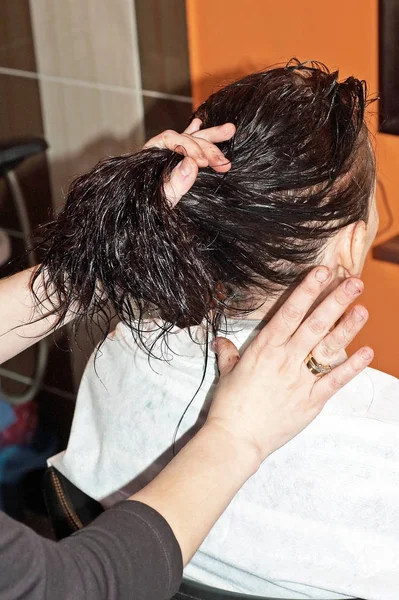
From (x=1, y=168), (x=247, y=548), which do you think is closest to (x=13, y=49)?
(x=1, y=168)

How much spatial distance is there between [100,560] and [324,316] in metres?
0.39

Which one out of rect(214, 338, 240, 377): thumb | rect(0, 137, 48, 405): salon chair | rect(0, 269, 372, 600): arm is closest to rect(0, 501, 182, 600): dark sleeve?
rect(0, 269, 372, 600): arm

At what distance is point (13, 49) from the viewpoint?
2.54m

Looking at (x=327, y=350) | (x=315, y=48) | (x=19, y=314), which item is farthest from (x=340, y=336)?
(x=315, y=48)

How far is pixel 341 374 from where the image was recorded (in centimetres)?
107

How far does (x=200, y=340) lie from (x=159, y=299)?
0.22m

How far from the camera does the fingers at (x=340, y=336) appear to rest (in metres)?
1.04

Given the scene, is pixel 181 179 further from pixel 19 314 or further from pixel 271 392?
pixel 19 314

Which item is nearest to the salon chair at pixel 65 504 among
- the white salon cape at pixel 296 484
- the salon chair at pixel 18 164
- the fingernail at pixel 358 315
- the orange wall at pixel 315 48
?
the white salon cape at pixel 296 484

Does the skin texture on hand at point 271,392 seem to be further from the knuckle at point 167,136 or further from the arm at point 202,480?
the knuckle at point 167,136

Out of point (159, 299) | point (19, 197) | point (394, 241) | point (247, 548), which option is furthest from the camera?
point (19, 197)

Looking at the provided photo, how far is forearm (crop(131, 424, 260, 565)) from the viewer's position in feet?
3.20

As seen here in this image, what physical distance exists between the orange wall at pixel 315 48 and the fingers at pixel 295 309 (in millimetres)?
759

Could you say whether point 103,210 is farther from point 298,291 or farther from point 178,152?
point 298,291
